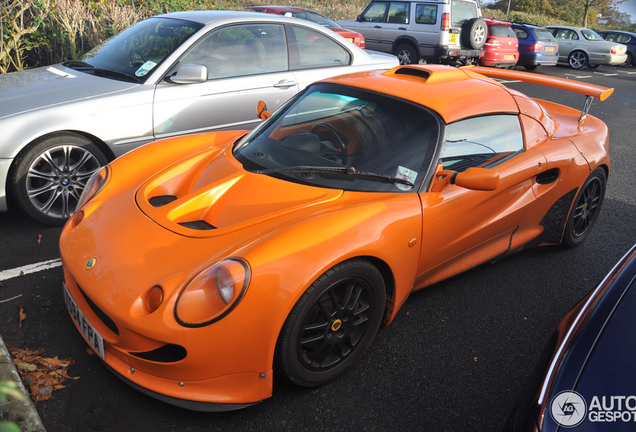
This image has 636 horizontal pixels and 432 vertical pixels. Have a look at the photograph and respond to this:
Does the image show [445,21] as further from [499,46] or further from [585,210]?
[585,210]

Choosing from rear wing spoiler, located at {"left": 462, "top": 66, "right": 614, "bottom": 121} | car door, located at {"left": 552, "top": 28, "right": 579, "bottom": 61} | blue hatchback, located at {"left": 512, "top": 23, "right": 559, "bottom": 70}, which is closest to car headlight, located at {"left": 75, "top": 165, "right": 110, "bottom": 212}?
rear wing spoiler, located at {"left": 462, "top": 66, "right": 614, "bottom": 121}

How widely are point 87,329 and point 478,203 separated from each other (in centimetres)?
215

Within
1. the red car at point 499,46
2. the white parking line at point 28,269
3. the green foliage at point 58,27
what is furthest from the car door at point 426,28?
the white parking line at point 28,269

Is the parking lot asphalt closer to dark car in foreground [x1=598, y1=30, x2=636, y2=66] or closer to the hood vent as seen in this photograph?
the hood vent

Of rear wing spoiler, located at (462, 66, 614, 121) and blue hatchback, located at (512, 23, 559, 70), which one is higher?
rear wing spoiler, located at (462, 66, 614, 121)

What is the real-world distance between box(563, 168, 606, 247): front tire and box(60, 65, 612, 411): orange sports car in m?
0.05

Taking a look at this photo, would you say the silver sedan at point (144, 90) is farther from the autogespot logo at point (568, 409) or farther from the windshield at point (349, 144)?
the autogespot logo at point (568, 409)

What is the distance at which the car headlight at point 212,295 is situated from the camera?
2.03m

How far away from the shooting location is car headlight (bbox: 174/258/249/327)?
2.03 meters

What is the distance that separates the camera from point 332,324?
7.86ft

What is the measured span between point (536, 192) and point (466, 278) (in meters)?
0.73

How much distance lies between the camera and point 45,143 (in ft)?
12.2

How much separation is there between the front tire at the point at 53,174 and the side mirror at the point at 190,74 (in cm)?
88

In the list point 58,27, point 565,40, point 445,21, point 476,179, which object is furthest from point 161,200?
point 565,40
